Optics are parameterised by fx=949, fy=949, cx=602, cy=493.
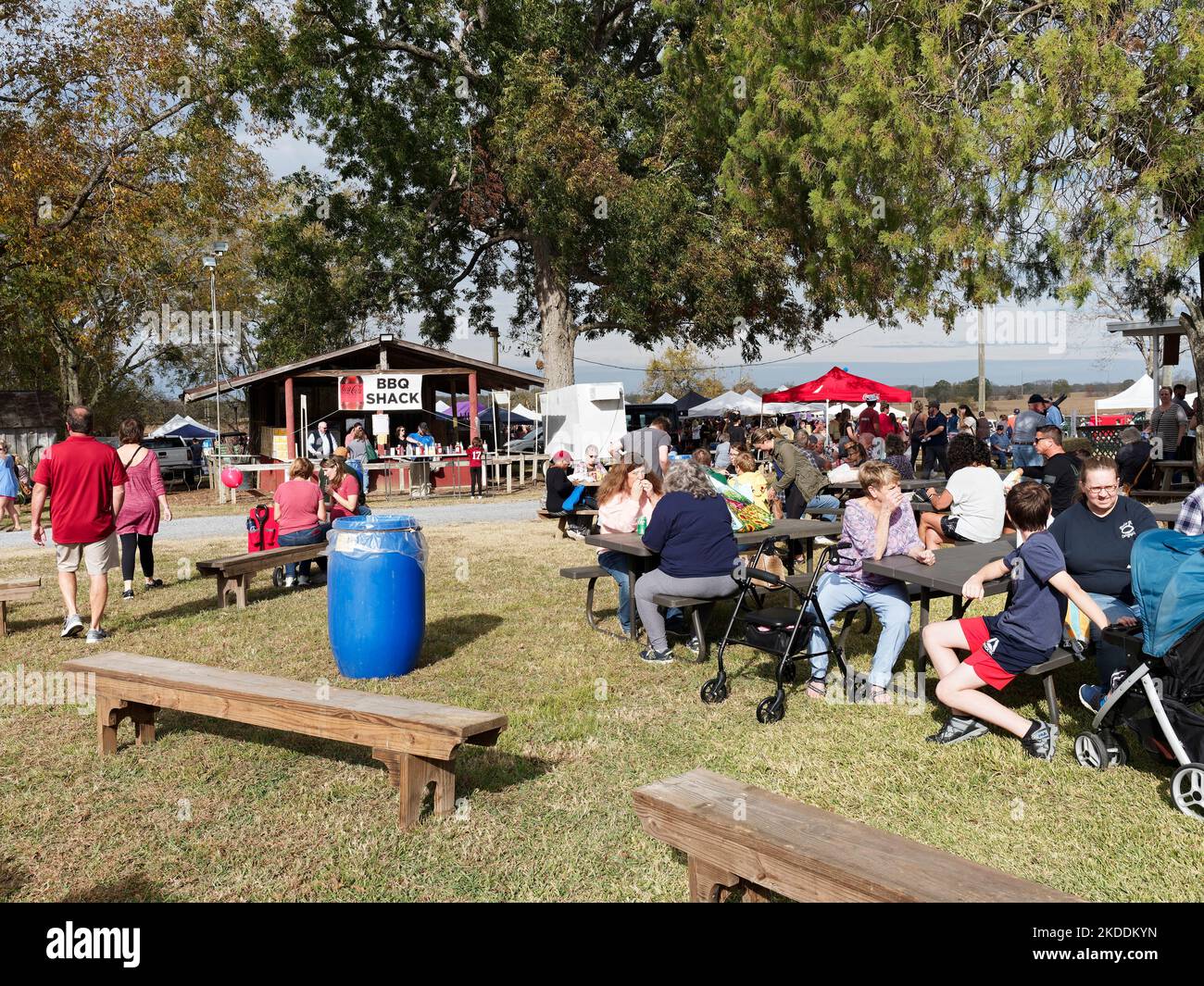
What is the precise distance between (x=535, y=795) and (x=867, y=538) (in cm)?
274

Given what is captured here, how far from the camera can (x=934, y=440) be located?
20.7 meters

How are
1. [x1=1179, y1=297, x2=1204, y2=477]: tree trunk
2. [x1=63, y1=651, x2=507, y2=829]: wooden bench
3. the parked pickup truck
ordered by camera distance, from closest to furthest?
1. [x1=63, y1=651, x2=507, y2=829]: wooden bench
2. [x1=1179, y1=297, x2=1204, y2=477]: tree trunk
3. the parked pickup truck

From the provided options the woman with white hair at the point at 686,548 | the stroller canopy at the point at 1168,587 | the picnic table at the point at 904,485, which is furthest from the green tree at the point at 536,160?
the stroller canopy at the point at 1168,587

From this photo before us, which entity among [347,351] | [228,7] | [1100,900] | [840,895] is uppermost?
[228,7]

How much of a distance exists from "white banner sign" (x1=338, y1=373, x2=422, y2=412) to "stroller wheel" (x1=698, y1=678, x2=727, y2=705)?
60.0 ft

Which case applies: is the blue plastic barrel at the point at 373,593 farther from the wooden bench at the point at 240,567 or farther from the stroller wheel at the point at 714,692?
the wooden bench at the point at 240,567


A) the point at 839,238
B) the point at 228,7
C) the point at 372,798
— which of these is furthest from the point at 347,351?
the point at 372,798

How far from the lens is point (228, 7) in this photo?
23984 millimetres

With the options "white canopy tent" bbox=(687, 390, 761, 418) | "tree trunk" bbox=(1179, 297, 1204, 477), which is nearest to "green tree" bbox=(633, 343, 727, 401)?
"white canopy tent" bbox=(687, 390, 761, 418)

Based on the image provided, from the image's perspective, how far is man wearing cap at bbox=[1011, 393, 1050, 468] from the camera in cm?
1520

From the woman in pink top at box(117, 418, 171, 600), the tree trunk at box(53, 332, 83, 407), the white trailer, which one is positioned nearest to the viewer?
the woman in pink top at box(117, 418, 171, 600)

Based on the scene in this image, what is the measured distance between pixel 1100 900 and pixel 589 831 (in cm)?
189

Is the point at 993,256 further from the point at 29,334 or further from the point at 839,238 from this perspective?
the point at 29,334

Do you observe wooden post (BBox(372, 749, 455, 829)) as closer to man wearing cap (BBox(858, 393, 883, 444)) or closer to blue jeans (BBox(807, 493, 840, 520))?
blue jeans (BBox(807, 493, 840, 520))
